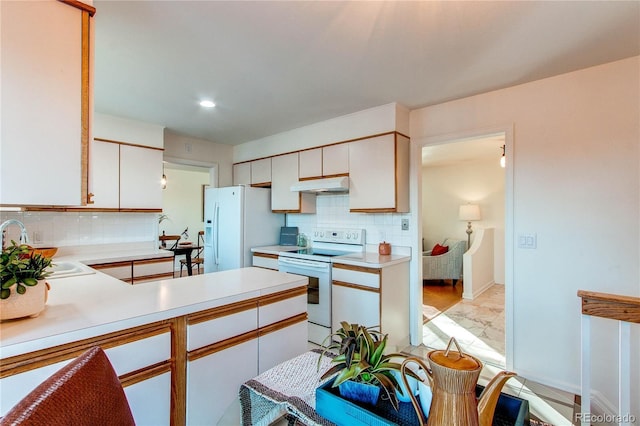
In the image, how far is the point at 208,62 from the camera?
223 cm

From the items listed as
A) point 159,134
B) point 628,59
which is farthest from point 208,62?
point 628,59

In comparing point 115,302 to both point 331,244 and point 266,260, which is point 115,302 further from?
point 331,244

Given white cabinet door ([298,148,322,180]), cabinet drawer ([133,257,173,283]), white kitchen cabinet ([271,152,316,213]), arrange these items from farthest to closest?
white kitchen cabinet ([271,152,316,213]), white cabinet door ([298,148,322,180]), cabinet drawer ([133,257,173,283])

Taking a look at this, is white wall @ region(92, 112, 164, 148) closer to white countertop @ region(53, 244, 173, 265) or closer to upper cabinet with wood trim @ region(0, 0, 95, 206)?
white countertop @ region(53, 244, 173, 265)

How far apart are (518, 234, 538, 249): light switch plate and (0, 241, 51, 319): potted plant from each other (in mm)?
A: 3113

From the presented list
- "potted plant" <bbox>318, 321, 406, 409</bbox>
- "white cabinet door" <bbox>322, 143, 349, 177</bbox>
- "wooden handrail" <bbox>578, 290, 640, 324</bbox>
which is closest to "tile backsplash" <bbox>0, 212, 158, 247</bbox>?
"white cabinet door" <bbox>322, 143, 349, 177</bbox>

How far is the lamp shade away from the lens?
605cm

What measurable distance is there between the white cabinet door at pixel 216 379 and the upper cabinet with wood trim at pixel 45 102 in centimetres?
94

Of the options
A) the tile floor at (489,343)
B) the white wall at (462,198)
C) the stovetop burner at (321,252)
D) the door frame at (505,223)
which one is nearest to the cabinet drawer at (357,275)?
the stovetop burner at (321,252)

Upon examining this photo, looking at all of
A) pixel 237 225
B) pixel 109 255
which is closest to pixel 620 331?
pixel 237 225

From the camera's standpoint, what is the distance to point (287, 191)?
404 cm

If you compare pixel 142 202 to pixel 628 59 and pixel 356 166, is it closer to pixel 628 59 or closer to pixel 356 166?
pixel 356 166

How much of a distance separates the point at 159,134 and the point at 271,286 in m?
2.96

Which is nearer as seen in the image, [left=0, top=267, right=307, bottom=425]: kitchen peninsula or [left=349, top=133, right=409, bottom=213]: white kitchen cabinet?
[left=0, top=267, right=307, bottom=425]: kitchen peninsula
